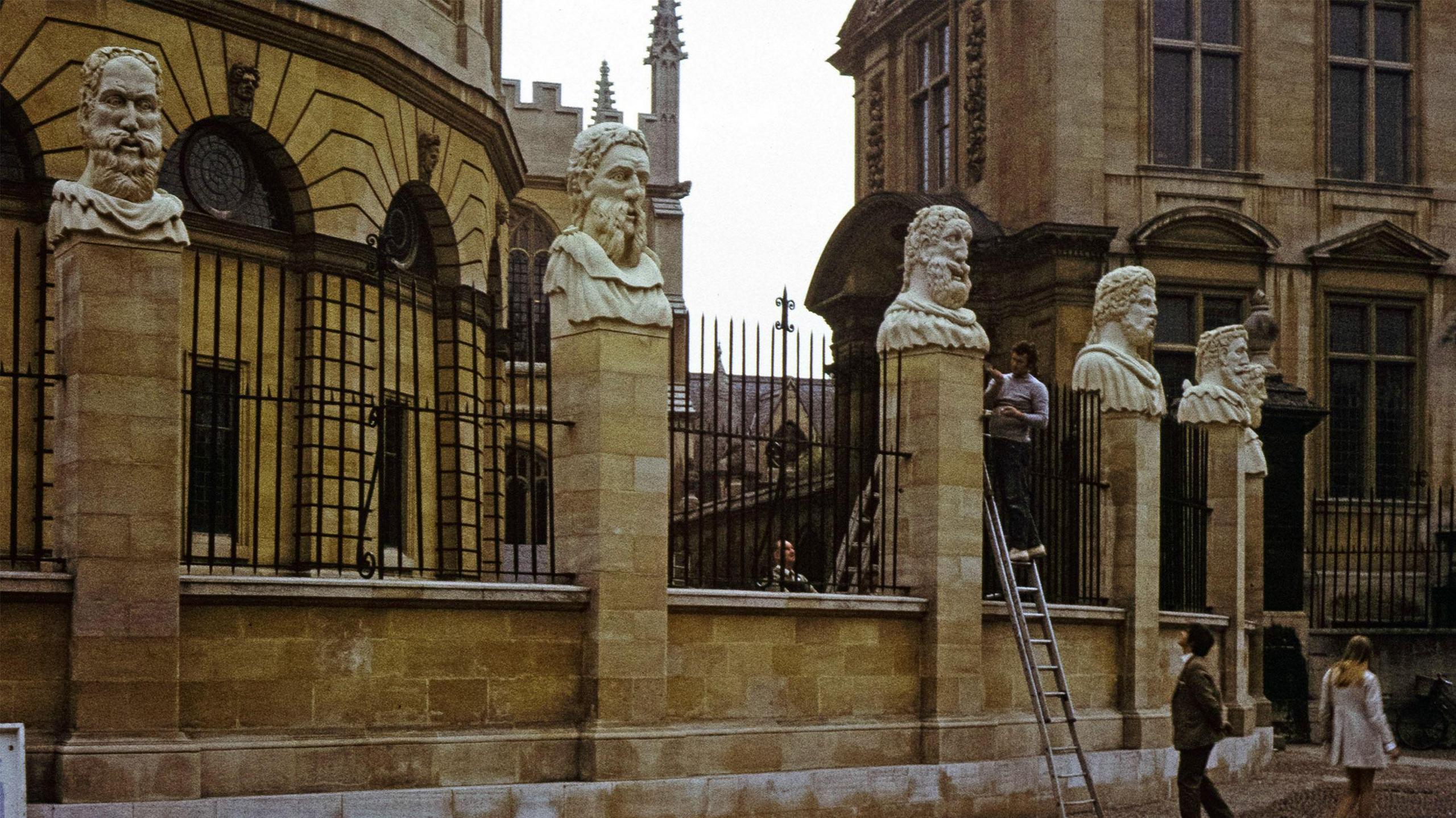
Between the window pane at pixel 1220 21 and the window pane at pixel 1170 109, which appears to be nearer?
the window pane at pixel 1170 109

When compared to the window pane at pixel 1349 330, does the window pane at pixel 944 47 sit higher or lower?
higher

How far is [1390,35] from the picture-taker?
108 ft

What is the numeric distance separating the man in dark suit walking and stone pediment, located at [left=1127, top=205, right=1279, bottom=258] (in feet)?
56.9

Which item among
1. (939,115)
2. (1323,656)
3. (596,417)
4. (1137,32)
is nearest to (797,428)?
(596,417)

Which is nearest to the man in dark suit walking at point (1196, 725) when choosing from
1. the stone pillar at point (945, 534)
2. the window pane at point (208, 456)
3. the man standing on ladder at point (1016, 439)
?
the stone pillar at point (945, 534)

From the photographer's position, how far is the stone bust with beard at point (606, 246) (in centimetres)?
1352

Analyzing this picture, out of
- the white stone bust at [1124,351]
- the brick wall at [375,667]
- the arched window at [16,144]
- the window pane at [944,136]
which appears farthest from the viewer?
the window pane at [944,136]

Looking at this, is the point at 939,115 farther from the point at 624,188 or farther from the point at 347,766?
the point at 347,766

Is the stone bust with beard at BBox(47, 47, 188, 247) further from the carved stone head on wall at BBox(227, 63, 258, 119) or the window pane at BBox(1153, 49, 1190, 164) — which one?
the window pane at BBox(1153, 49, 1190, 164)

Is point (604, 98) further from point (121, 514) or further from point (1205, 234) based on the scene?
point (121, 514)

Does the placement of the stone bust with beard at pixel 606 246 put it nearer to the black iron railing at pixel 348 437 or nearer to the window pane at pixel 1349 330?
the black iron railing at pixel 348 437

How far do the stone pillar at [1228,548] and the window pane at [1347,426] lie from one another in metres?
11.4

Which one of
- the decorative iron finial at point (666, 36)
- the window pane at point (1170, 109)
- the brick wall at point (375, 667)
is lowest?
the brick wall at point (375, 667)

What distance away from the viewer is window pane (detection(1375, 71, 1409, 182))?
32.6 meters
